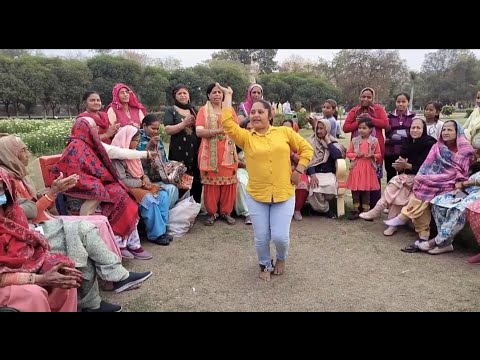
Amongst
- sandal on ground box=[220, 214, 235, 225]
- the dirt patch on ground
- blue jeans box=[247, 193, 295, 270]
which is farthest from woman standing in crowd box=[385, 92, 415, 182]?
blue jeans box=[247, 193, 295, 270]

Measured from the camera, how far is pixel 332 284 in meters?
3.60

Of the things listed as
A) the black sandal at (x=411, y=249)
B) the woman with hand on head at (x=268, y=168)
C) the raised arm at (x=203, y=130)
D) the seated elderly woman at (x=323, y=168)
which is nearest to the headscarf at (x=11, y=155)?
the woman with hand on head at (x=268, y=168)

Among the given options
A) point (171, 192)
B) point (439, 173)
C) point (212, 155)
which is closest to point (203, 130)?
point (212, 155)

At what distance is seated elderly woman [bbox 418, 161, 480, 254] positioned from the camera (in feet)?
13.4

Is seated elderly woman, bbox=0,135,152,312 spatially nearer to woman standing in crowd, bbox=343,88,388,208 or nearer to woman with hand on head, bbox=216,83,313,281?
woman with hand on head, bbox=216,83,313,281

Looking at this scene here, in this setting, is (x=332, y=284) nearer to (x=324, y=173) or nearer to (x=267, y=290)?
(x=267, y=290)

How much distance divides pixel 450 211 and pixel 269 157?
88.2 inches

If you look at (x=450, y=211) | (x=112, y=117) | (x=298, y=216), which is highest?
(x=112, y=117)

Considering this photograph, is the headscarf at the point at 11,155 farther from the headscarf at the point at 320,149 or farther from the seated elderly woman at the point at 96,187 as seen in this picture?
the headscarf at the point at 320,149

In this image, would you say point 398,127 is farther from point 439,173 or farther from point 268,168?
point 268,168

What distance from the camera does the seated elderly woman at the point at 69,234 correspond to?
293 centimetres

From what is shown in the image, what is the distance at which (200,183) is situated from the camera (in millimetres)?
5691

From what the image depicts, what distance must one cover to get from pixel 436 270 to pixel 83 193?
3.69 metres

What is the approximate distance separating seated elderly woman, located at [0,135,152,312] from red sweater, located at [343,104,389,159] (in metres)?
3.90
